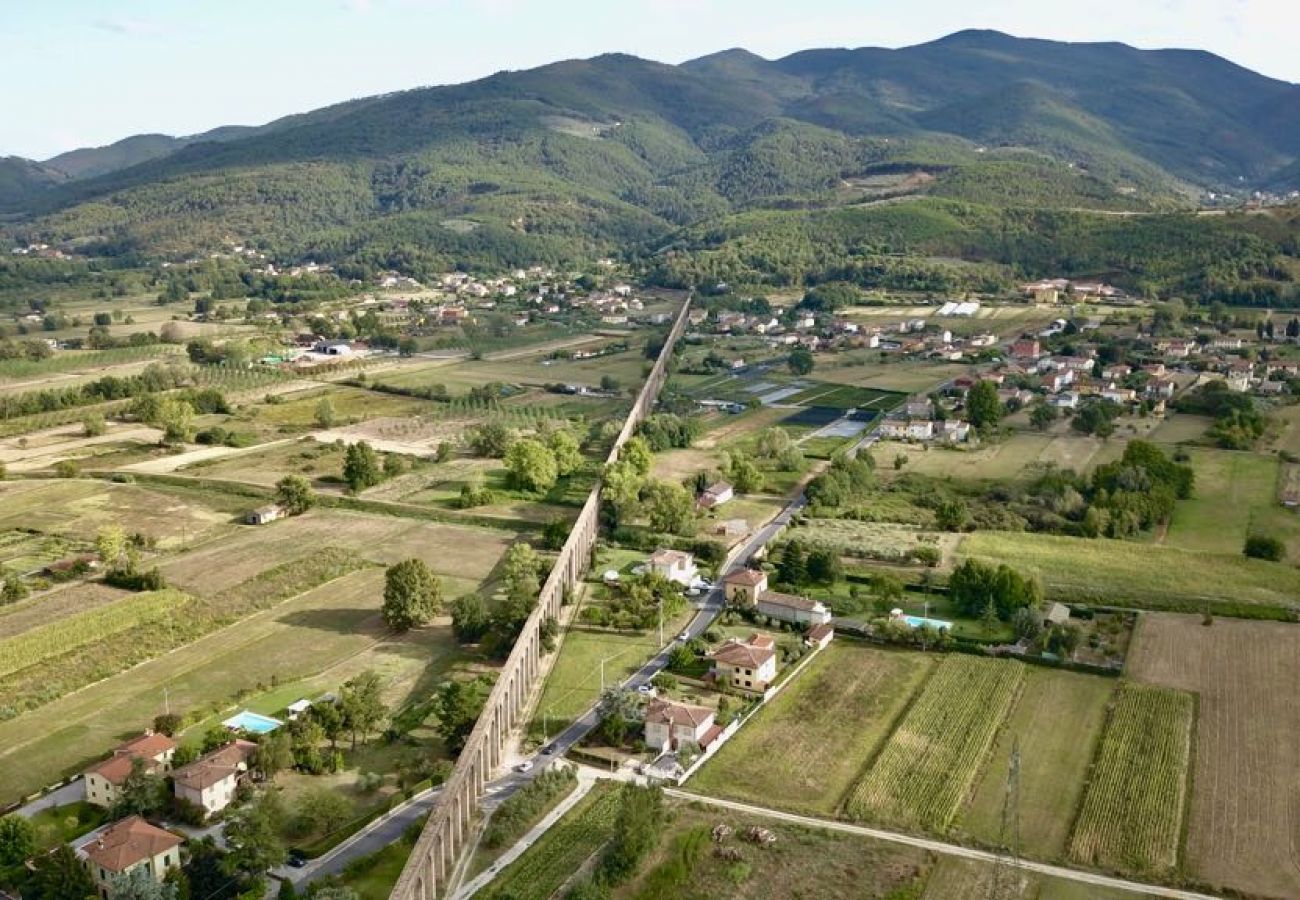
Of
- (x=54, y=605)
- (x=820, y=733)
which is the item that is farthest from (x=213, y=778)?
(x=54, y=605)

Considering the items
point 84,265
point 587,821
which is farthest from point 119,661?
point 84,265

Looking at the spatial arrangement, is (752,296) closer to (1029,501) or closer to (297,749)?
(1029,501)

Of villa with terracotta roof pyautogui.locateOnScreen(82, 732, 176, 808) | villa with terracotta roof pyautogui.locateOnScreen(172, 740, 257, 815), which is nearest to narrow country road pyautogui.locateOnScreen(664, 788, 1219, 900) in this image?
villa with terracotta roof pyautogui.locateOnScreen(172, 740, 257, 815)

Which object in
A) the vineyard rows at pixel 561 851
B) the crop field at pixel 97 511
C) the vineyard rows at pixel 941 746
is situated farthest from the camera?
the crop field at pixel 97 511

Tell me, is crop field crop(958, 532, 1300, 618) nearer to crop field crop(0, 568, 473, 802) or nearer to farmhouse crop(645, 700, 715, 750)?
farmhouse crop(645, 700, 715, 750)

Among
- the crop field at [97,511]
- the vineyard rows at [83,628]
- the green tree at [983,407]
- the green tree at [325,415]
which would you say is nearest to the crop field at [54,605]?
the vineyard rows at [83,628]

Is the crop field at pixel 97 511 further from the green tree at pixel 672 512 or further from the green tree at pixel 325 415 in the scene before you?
the green tree at pixel 672 512
